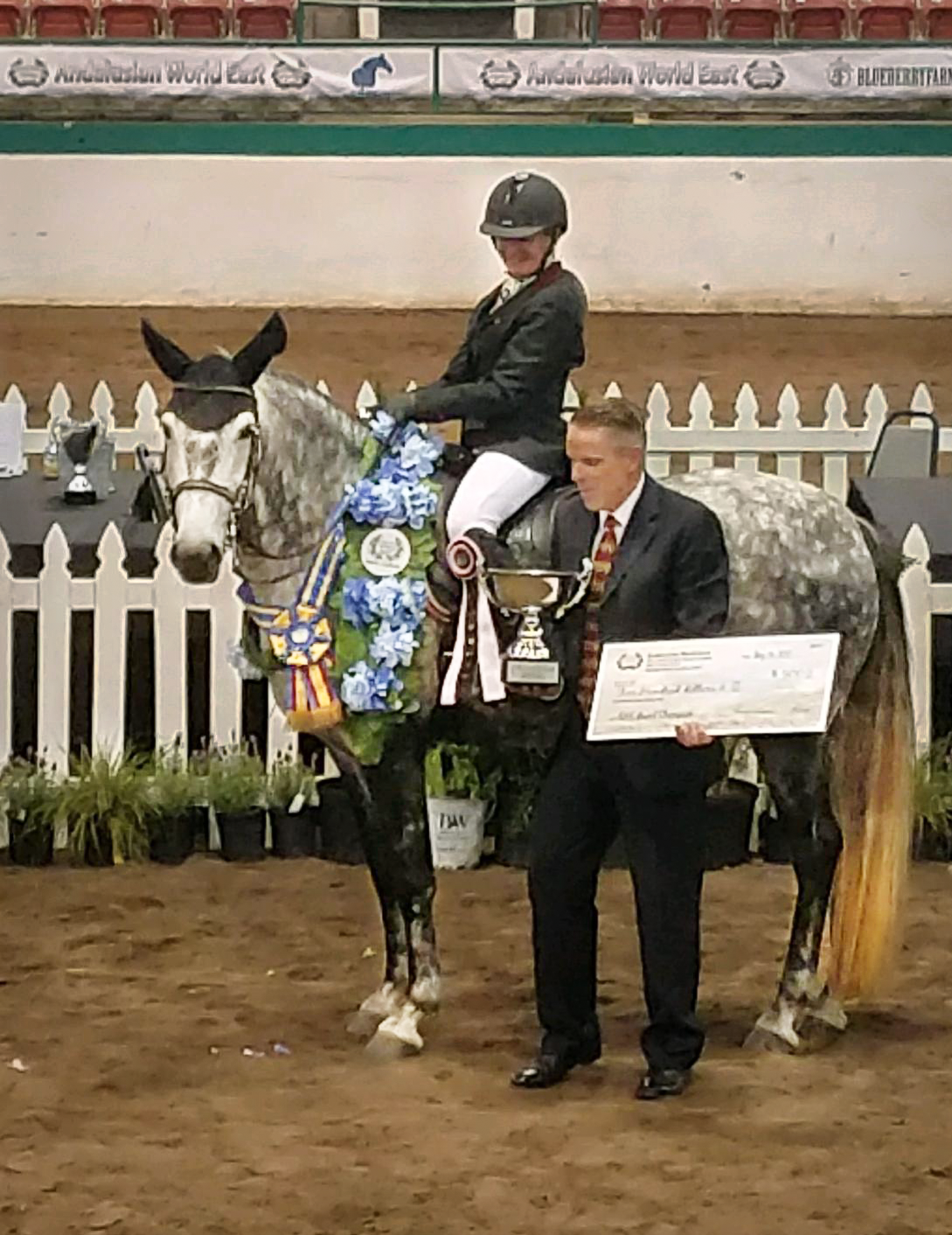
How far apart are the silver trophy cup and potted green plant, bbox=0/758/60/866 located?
8.68 feet

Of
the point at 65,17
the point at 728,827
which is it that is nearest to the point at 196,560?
the point at 728,827

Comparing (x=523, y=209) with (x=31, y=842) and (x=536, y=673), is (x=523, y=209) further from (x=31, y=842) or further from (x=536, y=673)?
(x=31, y=842)

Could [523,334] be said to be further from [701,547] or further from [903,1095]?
[903,1095]

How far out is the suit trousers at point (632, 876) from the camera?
14.5 feet

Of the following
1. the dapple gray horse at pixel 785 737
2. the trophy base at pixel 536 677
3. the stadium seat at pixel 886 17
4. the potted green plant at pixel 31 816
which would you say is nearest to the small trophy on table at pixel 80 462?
the potted green plant at pixel 31 816

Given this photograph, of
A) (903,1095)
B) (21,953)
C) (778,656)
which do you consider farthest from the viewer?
(21,953)

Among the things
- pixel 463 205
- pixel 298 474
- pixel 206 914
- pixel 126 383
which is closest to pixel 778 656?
pixel 298 474

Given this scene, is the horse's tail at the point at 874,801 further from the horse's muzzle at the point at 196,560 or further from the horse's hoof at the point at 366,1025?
the horse's muzzle at the point at 196,560

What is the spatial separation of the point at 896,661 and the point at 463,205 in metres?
10.7

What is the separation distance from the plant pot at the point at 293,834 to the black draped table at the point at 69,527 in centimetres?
108

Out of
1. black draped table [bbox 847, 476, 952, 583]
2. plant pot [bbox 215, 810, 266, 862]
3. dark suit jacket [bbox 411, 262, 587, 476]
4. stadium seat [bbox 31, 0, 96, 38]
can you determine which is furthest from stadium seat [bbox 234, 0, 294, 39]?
dark suit jacket [bbox 411, 262, 587, 476]

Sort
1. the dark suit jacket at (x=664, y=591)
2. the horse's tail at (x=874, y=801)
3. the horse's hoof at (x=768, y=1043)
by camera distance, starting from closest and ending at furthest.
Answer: the dark suit jacket at (x=664, y=591) → the horse's hoof at (x=768, y=1043) → the horse's tail at (x=874, y=801)

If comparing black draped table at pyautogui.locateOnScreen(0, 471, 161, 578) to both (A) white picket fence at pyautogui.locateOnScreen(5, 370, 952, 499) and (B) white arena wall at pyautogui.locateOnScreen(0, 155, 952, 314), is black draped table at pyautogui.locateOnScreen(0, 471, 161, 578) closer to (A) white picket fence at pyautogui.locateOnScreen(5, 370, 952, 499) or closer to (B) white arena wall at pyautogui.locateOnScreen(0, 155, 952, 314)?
(A) white picket fence at pyautogui.locateOnScreen(5, 370, 952, 499)

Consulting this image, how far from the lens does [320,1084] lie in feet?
15.4
